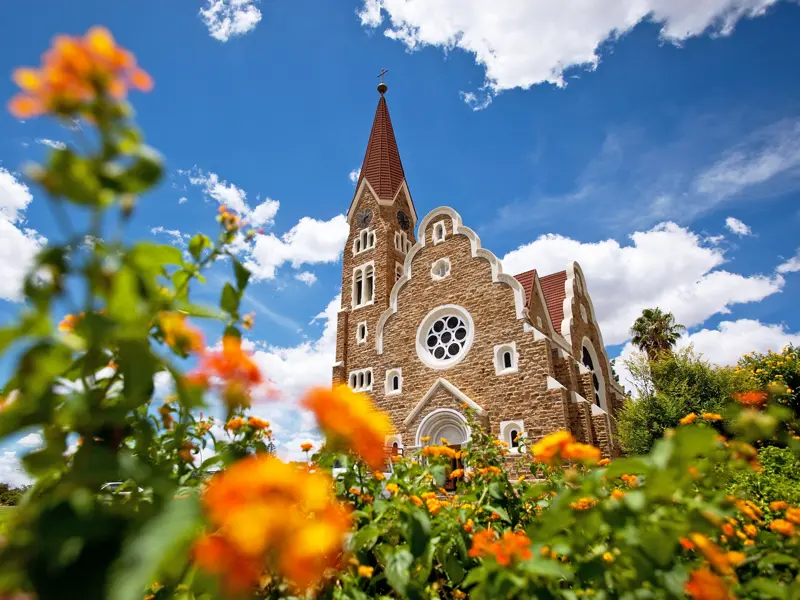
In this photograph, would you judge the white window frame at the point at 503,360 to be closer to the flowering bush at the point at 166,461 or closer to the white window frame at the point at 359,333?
the white window frame at the point at 359,333

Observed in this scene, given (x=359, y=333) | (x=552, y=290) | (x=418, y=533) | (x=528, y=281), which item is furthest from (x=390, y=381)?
(x=418, y=533)

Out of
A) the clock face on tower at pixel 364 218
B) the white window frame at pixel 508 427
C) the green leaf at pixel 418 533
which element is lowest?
the green leaf at pixel 418 533

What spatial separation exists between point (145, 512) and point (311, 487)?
1.04 ft

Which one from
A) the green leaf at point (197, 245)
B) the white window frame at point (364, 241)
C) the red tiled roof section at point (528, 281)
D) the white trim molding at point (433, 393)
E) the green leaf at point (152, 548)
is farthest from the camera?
the white window frame at point (364, 241)

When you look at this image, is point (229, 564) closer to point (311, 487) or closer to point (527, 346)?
point (311, 487)

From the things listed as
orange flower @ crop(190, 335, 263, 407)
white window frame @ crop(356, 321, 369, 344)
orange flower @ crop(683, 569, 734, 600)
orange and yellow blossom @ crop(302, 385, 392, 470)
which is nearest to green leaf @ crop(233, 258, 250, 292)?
orange flower @ crop(190, 335, 263, 407)

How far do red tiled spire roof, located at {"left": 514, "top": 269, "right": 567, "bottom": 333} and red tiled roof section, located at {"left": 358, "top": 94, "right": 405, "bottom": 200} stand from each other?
900 centimetres

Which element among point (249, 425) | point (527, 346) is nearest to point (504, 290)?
point (527, 346)

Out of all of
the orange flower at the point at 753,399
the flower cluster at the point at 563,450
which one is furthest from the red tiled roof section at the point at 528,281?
the flower cluster at the point at 563,450

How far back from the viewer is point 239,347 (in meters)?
1.13

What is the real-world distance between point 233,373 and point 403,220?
23802 millimetres

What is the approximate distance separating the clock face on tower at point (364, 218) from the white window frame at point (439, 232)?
517cm

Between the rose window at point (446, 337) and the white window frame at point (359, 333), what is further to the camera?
the white window frame at point (359, 333)

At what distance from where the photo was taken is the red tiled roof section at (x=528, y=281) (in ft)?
57.5
